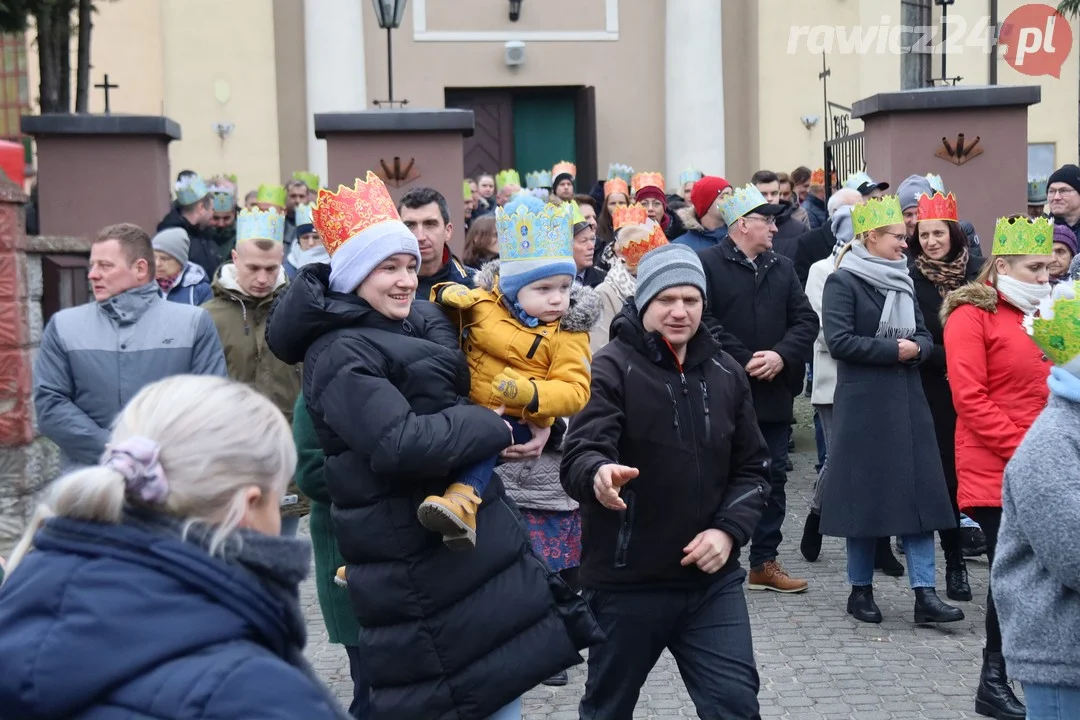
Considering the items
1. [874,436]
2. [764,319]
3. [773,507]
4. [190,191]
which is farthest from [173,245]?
[874,436]

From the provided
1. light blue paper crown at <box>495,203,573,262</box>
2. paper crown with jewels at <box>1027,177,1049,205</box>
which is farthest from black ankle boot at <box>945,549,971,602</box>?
paper crown with jewels at <box>1027,177,1049,205</box>

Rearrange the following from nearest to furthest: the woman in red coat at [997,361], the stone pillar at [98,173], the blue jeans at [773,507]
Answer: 1. the woman in red coat at [997,361]
2. the blue jeans at [773,507]
3. the stone pillar at [98,173]

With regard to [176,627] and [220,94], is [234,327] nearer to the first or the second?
[176,627]

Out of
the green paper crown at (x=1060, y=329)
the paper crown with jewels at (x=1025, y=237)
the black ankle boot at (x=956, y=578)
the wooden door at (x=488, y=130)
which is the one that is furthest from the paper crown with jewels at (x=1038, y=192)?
the green paper crown at (x=1060, y=329)

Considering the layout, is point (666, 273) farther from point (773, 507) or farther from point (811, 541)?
point (811, 541)

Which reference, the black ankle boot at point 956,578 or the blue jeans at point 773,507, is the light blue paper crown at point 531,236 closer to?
the blue jeans at point 773,507

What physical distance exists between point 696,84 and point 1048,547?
16.7 m

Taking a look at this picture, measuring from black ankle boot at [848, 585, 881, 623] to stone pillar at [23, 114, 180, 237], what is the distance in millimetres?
7278

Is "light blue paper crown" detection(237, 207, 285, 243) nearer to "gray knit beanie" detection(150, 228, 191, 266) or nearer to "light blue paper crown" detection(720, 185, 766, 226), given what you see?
"gray knit beanie" detection(150, 228, 191, 266)

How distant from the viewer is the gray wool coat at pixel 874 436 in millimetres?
6793

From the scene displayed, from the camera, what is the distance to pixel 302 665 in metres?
2.27

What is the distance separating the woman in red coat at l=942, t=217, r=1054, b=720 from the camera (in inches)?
233

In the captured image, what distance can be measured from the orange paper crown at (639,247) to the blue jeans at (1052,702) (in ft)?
13.9

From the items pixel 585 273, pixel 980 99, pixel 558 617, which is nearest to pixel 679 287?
pixel 558 617
